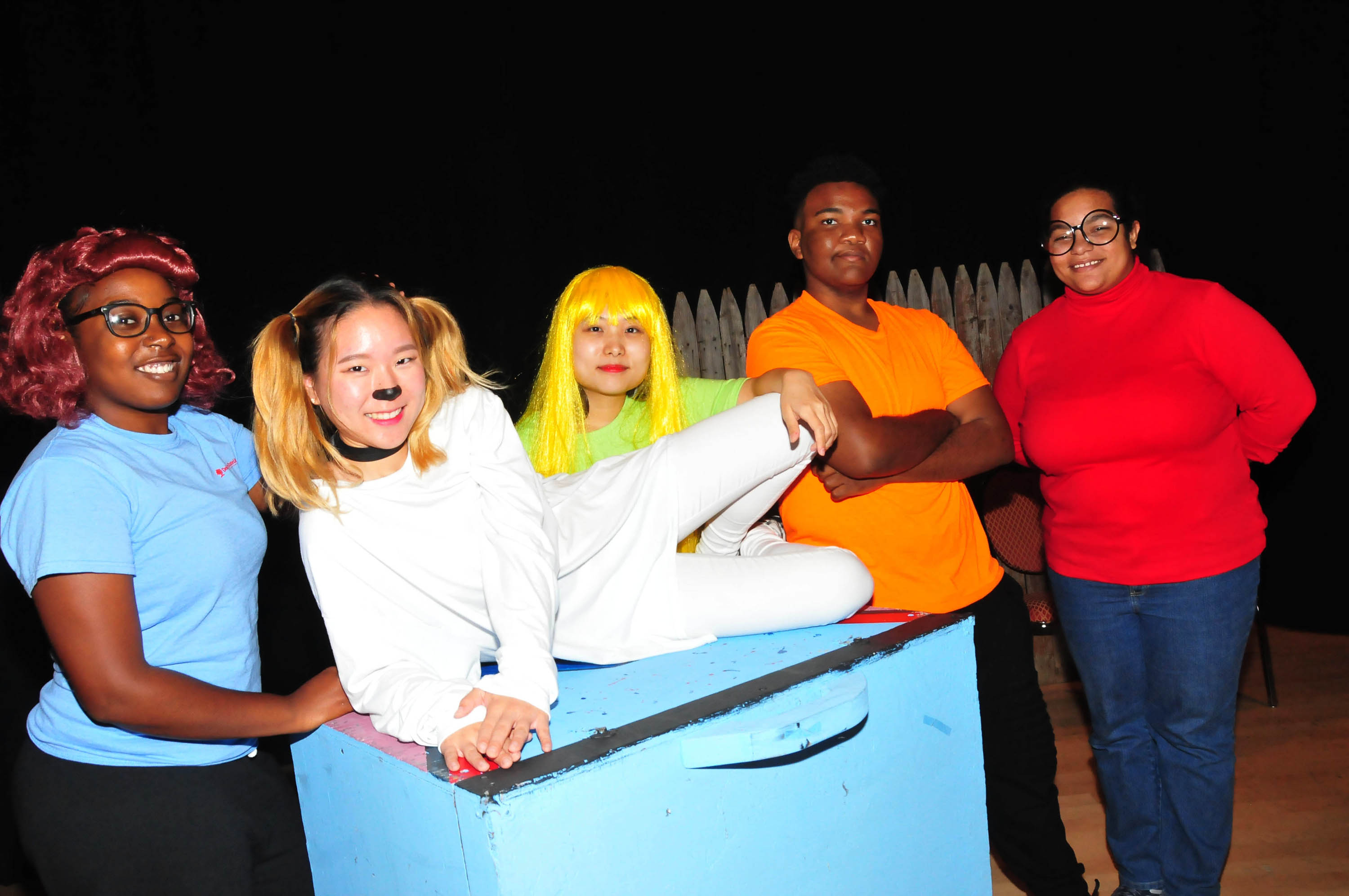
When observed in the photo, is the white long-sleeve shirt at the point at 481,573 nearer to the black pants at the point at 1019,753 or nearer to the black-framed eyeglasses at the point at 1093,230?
the black pants at the point at 1019,753

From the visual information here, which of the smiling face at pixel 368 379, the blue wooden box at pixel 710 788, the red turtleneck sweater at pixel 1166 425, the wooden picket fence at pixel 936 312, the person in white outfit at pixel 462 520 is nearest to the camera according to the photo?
the blue wooden box at pixel 710 788

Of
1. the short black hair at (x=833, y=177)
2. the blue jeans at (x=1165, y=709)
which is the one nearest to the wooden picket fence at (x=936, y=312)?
the short black hair at (x=833, y=177)

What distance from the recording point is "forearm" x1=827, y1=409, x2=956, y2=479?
68.1 inches

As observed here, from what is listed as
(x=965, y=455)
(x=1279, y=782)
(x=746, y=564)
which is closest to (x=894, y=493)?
(x=965, y=455)

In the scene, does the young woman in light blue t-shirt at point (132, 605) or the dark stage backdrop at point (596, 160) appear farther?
the dark stage backdrop at point (596, 160)

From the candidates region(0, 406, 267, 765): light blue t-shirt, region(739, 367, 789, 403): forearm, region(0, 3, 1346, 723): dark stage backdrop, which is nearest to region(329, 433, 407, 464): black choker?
region(0, 406, 267, 765): light blue t-shirt

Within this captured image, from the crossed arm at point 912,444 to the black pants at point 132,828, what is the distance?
1182 millimetres

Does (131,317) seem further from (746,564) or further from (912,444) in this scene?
(912,444)

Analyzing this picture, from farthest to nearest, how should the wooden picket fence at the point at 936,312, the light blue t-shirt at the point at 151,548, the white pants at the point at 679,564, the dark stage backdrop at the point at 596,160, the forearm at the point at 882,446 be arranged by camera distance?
the wooden picket fence at the point at 936,312 → the dark stage backdrop at the point at 596,160 → the forearm at the point at 882,446 → the white pants at the point at 679,564 → the light blue t-shirt at the point at 151,548

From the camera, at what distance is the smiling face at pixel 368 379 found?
1407mm

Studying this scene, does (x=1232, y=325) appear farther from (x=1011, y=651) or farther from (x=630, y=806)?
(x=630, y=806)

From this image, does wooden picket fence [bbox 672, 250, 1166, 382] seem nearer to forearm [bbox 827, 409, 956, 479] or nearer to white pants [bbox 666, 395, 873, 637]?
forearm [bbox 827, 409, 956, 479]

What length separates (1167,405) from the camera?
1850 millimetres

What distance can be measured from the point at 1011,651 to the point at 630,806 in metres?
1.09
